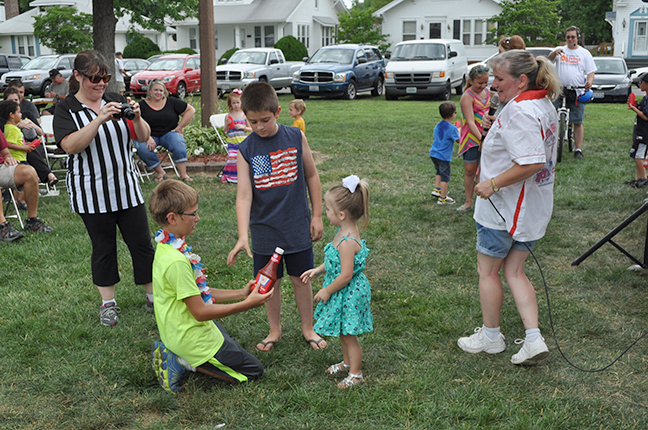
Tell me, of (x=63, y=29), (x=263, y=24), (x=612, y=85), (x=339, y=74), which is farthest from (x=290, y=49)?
(x=612, y=85)

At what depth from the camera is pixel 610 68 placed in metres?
20.6

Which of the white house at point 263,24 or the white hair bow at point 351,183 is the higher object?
the white house at point 263,24

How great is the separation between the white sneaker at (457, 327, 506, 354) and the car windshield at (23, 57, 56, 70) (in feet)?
86.4

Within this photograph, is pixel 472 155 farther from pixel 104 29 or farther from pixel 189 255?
pixel 104 29

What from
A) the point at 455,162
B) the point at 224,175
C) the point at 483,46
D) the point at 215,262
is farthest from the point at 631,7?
the point at 215,262

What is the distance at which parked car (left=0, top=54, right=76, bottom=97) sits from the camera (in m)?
24.7

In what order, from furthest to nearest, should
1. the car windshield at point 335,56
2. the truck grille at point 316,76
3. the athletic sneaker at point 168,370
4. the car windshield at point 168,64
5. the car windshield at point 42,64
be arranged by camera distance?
the car windshield at point 42,64 → the car windshield at point 168,64 → the car windshield at point 335,56 → the truck grille at point 316,76 → the athletic sneaker at point 168,370

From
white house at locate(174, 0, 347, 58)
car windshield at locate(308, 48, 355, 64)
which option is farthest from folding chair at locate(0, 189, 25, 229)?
white house at locate(174, 0, 347, 58)

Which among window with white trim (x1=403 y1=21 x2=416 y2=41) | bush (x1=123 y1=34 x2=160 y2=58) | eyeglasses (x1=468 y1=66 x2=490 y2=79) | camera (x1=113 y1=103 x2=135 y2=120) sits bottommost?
camera (x1=113 y1=103 x2=135 y2=120)

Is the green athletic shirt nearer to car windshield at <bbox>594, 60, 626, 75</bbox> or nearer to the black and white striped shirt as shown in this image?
the black and white striped shirt

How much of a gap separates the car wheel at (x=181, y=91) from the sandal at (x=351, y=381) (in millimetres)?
21591

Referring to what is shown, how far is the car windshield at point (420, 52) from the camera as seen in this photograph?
68.3 feet

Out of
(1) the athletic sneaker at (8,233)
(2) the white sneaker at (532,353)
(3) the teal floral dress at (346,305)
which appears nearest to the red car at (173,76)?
(1) the athletic sneaker at (8,233)

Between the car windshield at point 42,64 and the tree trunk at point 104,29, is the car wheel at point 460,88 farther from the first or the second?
the car windshield at point 42,64
